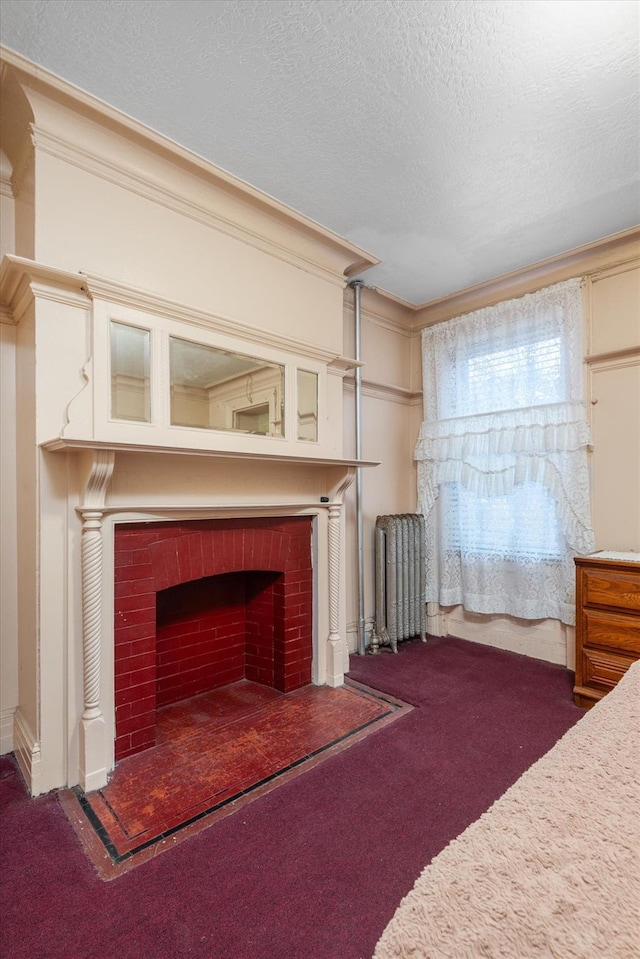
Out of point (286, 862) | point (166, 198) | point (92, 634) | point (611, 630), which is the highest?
point (166, 198)

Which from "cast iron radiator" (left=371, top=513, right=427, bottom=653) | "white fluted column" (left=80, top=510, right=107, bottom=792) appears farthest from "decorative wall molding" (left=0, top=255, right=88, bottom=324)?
"cast iron radiator" (left=371, top=513, right=427, bottom=653)

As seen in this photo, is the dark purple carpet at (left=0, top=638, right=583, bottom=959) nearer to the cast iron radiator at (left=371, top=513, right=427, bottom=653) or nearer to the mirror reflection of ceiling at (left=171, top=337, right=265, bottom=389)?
the cast iron radiator at (left=371, top=513, right=427, bottom=653)

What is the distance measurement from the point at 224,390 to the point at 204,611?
1.38m

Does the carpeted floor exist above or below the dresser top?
below

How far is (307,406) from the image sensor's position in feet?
9.11

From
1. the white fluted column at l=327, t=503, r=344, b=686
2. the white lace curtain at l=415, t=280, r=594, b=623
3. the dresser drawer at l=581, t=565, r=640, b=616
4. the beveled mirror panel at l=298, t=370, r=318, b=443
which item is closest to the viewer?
the dresser drawer at l=581, t=565, r=640, b=616

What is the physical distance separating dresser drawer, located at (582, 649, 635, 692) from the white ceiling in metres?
2.55

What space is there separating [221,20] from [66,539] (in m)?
2.02

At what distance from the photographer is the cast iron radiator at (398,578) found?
3432 mm

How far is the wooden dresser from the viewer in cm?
244

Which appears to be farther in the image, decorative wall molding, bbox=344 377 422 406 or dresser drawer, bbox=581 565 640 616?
decorative wall molding, bbox=344 377 422 406

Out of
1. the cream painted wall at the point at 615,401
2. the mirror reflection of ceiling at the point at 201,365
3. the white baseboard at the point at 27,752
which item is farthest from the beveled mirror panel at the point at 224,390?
the cream painted wall at the point at 615,401

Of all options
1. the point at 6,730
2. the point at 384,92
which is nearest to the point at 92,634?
the point at 6,730

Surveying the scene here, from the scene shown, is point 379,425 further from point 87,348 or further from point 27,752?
point 27,752
